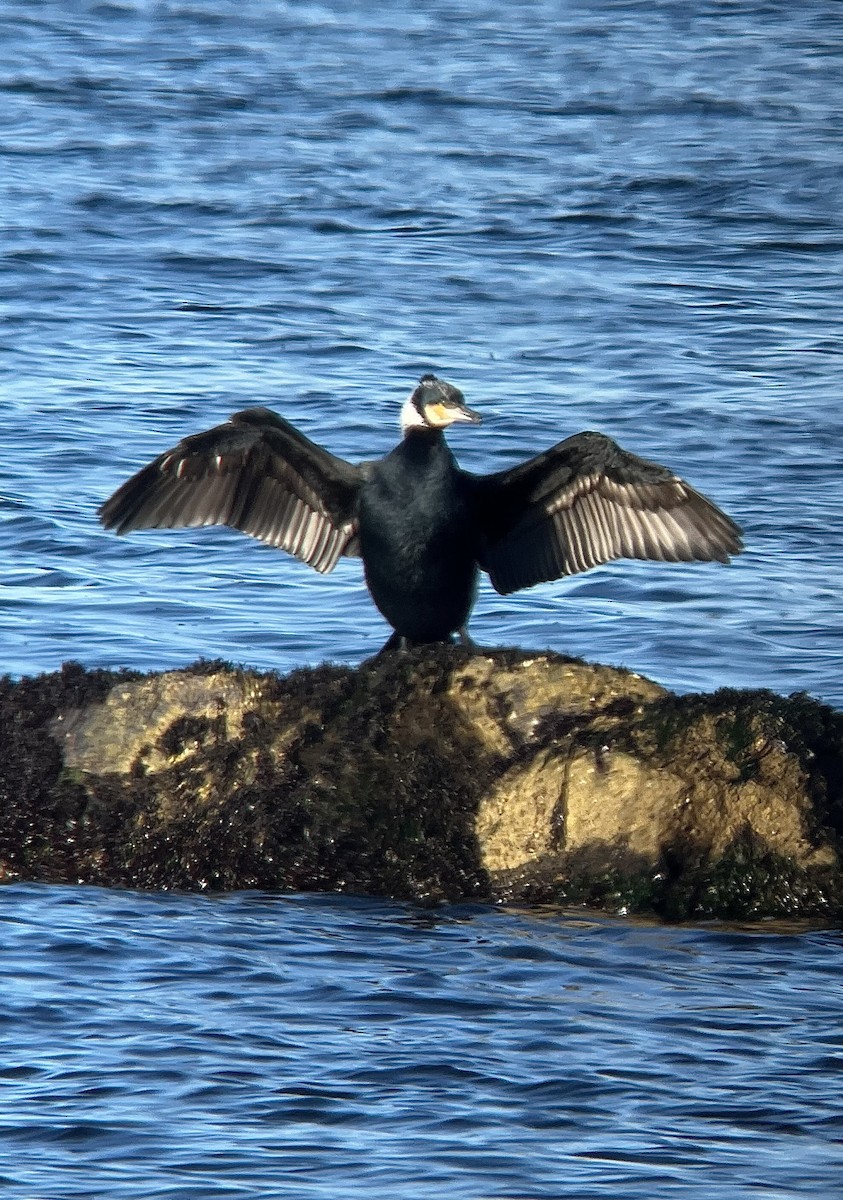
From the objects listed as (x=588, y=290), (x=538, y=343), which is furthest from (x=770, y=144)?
(x=538, y=343)

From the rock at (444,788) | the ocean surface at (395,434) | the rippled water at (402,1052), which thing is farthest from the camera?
the rock at (444,788)

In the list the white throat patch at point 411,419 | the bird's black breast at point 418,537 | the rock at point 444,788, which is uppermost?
the white throat patch at point 411,419

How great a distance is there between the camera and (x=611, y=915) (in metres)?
6.39

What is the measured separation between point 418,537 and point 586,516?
76 cm

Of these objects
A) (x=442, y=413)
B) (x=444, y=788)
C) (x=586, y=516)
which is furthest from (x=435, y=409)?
(x=444, y=788)

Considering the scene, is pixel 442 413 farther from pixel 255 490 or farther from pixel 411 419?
pixel 255 490

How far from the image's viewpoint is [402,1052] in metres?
5.52

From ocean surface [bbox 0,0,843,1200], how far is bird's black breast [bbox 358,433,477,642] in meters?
1.30

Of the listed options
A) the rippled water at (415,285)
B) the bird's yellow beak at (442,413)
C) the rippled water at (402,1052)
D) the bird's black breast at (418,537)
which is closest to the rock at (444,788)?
the rippled water at (402,1052)

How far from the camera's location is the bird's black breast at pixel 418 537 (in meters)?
7.25

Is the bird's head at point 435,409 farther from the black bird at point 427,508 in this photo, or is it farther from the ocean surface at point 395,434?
the ocean surface at point 395,434

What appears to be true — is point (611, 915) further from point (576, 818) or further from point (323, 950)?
point (323, 950)

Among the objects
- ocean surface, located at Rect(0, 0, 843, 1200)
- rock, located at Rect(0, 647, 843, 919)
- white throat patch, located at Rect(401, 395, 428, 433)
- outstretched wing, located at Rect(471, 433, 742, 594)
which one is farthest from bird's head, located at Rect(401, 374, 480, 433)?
ocean surface, located at Rect(0, 0, 843, 1200)

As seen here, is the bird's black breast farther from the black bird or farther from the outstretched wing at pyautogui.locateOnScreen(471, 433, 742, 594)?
the outstretched wing at pyautogui.locateOnScreen(471, 433, 742, 594)
